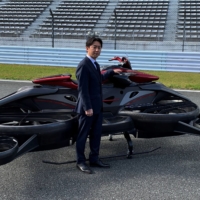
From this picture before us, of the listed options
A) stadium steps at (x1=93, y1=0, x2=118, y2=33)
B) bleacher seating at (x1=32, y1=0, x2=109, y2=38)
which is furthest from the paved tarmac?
stadium steps at (x1=93, y1=0, x2=118, y2=33)

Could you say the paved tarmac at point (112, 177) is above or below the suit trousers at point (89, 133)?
below

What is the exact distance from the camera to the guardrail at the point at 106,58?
12.0 m

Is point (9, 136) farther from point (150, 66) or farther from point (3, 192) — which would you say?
point (150, 66)

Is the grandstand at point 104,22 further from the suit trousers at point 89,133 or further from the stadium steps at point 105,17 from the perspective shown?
the suit trousers at point 89,133

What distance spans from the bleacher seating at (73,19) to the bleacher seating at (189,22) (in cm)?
604

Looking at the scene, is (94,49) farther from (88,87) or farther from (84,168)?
(84,168)

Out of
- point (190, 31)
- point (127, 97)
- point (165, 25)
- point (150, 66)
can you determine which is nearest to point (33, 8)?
point (165, 25)

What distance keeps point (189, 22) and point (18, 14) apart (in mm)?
13521

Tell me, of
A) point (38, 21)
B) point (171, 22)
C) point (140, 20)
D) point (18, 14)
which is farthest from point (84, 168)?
point (18, 14)

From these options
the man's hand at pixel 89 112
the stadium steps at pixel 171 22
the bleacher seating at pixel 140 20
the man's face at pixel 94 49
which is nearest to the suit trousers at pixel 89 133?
the man's hand at pixel 89 112

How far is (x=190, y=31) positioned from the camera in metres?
21.1

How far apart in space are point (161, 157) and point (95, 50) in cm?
169

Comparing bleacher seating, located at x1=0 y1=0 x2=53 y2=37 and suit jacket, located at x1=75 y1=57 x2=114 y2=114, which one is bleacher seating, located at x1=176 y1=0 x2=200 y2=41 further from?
suit jacket, located at x1=75 y1=57 x2=114 y2=114

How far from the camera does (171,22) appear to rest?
76.5 feet
